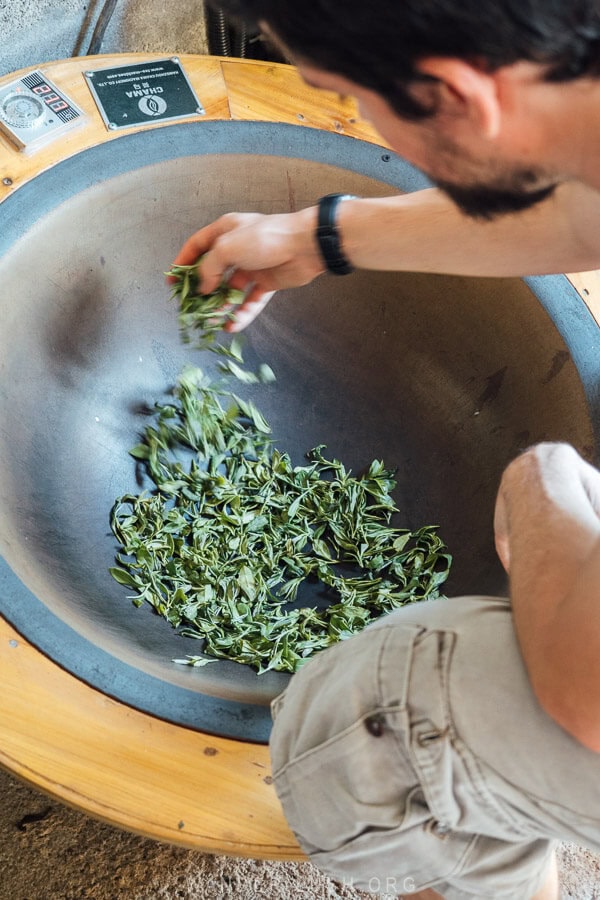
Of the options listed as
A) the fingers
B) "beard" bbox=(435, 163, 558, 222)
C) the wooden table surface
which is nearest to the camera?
"beard" bbox=(435, 163, 558, 222)

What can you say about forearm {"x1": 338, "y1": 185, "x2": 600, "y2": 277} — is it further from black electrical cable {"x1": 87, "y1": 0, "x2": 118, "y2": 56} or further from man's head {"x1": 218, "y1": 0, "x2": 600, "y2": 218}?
black electrical cable {"x1": 87, "y1": 0, "x2": 118, "y2": 56}

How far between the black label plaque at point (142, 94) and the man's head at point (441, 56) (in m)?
0.92

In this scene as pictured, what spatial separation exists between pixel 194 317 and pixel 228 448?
28 cm

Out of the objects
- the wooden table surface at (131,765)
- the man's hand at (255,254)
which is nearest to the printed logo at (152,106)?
the man's hand at (255,254)

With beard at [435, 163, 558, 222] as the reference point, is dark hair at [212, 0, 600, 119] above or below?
above

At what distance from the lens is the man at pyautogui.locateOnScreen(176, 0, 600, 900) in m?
0.69

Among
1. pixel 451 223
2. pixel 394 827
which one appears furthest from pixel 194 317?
pixel 394 827

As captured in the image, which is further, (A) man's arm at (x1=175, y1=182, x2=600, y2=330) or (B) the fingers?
(B) the fingers

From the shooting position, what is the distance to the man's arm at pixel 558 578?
74cm

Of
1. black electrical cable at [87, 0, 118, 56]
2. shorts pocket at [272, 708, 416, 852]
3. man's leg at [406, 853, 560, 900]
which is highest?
black electrical cable at [87, 0, 118, 56]

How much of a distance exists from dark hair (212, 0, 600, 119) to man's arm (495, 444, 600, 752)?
1.40 feet

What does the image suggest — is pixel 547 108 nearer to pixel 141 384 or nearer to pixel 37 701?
pixel 37 701

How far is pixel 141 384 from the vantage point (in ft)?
5.50

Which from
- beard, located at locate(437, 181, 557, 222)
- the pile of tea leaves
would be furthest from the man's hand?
beard, located at locate(437, 181, 557, 222)
